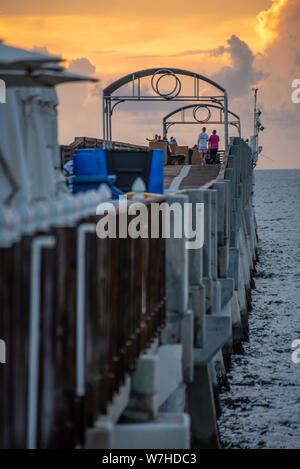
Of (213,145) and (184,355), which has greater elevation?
(213,145)

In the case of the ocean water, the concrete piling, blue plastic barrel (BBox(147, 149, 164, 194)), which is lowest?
the ocean water

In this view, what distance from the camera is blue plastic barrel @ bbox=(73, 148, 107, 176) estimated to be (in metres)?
12.8

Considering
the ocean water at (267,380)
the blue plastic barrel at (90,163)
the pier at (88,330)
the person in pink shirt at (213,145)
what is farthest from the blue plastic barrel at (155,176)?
the person in pink shirt at (213,145)

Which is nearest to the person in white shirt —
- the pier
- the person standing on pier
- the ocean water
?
the person standing on pier

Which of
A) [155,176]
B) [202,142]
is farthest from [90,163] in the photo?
[202,142]

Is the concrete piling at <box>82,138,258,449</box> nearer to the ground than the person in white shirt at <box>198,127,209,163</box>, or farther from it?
nearer to the ground

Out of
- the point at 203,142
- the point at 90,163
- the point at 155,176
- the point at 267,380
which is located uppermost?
the point at 203,142

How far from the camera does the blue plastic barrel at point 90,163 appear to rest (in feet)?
42.1

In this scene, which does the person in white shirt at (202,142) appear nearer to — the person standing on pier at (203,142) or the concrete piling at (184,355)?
the person standing on pier at (203,142)

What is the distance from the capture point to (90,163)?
12891 millimetres

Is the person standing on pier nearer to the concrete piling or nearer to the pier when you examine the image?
the concrete piling

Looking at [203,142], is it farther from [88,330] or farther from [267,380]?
[88,330]
